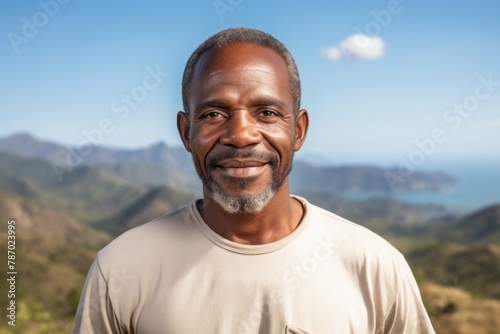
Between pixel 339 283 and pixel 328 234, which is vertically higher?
pixel 328 234

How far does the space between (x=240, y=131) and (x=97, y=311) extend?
1486 millimetres

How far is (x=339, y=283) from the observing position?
134 inches

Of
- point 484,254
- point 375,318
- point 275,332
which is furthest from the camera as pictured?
point 484,254

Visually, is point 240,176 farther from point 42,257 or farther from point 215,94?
point 42,257

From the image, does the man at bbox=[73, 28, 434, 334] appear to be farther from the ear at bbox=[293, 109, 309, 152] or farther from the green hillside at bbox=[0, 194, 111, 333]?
the green hillside at bbox=[0, 194, 111, 333]

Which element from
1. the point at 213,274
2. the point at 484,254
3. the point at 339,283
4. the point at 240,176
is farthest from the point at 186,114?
the point at 484,254

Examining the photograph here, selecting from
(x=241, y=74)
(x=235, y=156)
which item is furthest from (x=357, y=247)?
(x=241, y=74)

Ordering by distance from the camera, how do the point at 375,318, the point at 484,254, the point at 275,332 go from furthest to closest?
the point at 484,254 < the point at 375,318 < the point at 275,332

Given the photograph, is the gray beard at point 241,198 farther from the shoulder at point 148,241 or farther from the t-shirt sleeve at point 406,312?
the t-shirt sleeve at point 406,312

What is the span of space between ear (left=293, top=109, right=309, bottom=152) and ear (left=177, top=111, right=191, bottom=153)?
0.75 meters

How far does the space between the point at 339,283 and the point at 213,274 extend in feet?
2.68

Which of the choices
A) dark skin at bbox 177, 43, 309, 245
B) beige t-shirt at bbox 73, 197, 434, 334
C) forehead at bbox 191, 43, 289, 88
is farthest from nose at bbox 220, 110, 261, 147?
beige t-shirt at bbox 73, 197, 434, 334

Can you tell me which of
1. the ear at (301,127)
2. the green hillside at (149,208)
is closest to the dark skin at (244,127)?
the ear at (301,127)

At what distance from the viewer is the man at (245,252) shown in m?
3.25
